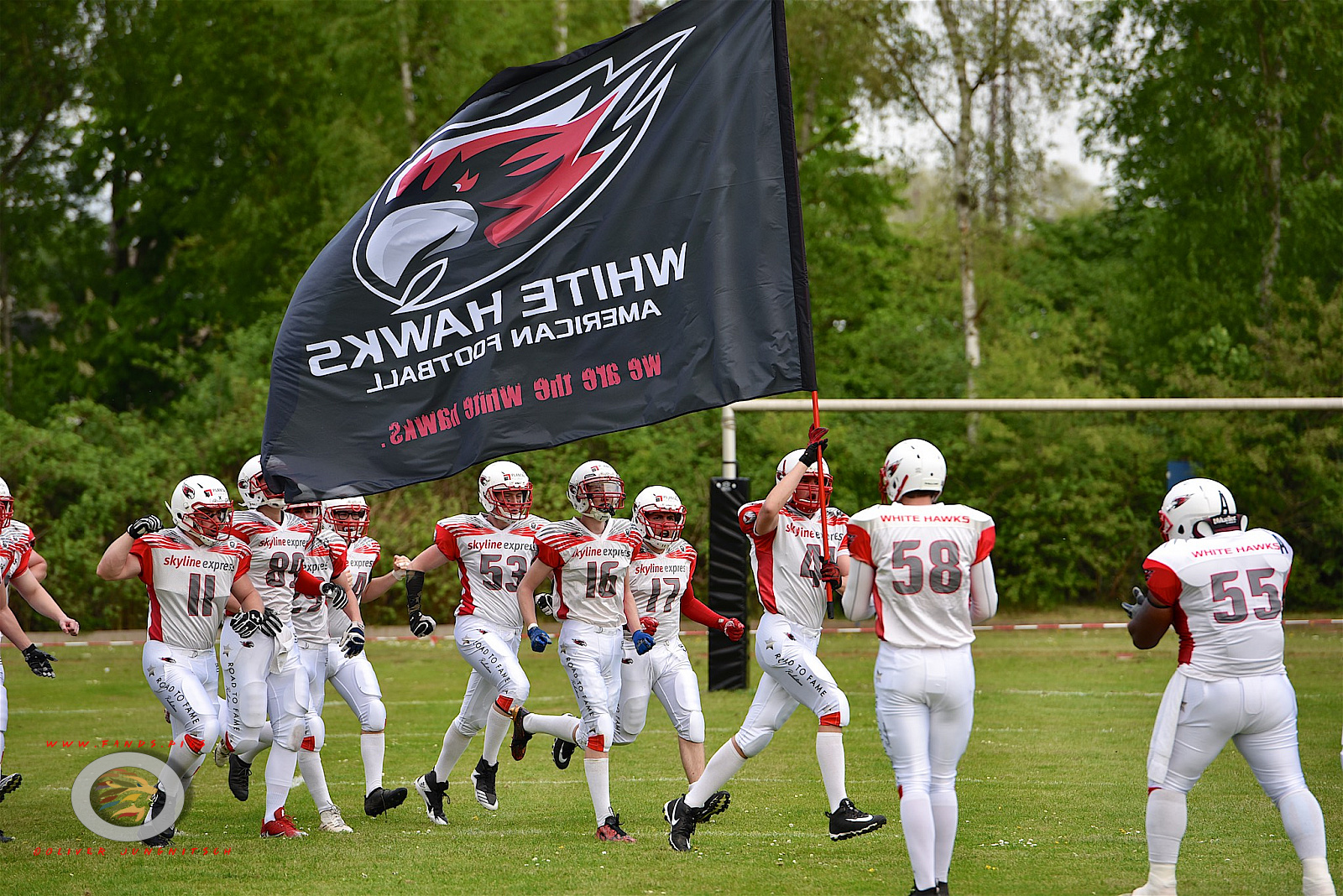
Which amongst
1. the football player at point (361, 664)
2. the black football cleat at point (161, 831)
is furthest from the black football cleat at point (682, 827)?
the black football cleat at point (161, 831)

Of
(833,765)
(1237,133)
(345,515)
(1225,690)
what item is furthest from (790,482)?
(1237,133)

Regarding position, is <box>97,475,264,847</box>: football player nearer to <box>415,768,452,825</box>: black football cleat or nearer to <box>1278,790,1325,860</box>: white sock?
<box>415,768,452,825</box>: black football cleat

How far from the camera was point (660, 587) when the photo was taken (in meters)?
9.36

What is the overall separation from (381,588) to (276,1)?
22644 millimetres

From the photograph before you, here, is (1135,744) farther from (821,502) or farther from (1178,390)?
(1178,390)

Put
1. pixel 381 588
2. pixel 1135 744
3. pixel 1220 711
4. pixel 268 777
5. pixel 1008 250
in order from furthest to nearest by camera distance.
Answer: pixel 1008 250, pixel 1135 744, pixel 381 588, pixel 268 777, pixel 1220 711

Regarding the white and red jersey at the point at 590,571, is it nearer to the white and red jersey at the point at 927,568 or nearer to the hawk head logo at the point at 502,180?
the hawk head logo at the point at 502,180

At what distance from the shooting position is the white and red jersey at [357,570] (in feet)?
33.2

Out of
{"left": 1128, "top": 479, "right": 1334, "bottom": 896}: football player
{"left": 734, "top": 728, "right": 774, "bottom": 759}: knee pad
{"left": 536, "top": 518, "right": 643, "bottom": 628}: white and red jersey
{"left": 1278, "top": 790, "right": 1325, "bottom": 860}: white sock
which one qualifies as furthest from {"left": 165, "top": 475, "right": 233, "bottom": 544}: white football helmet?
{"left": 1278, "top": 790, "right": 1325, "bottom": 860}: white sock

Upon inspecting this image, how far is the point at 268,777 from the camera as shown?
350 inches

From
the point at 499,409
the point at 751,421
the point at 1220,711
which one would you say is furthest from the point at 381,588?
the point at 751,421

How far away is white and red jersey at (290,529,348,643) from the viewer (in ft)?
31.2

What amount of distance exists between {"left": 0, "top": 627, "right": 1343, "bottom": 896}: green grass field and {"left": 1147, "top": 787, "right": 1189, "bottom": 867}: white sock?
1.91 feet

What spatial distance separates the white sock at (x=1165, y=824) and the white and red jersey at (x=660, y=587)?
353 centimetres
